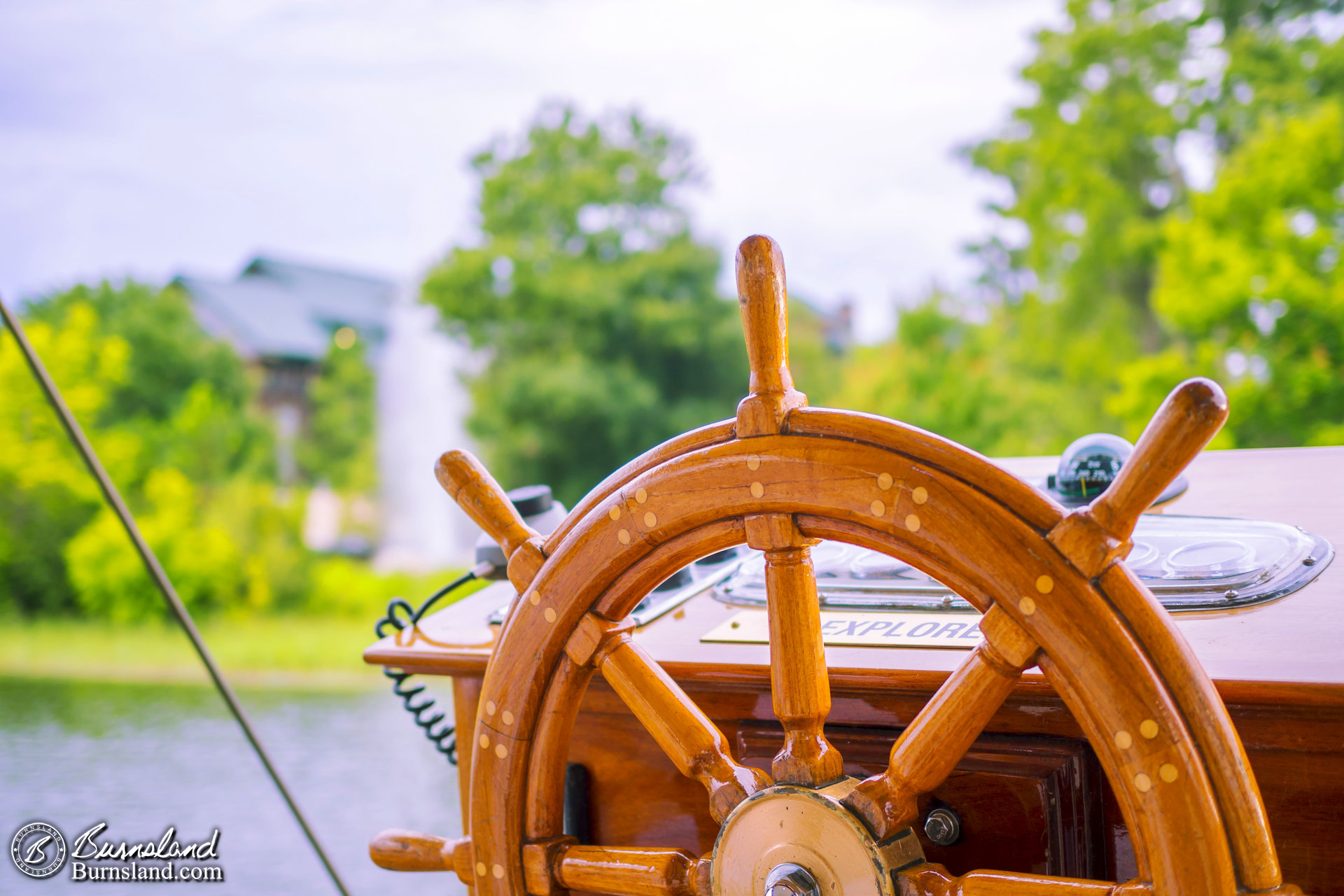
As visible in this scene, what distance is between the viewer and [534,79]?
7.75m

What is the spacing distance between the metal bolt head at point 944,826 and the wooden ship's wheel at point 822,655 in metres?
0.08

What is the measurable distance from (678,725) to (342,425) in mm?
6780

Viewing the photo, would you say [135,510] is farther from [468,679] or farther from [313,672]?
[468,679]

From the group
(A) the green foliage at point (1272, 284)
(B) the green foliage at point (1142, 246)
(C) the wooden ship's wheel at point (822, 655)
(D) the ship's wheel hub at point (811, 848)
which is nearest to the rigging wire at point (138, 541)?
(C) the wooden ship's wheel at point (822, 655)

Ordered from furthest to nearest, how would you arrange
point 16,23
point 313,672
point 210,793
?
point 16,23
point 313,672
point 210,793

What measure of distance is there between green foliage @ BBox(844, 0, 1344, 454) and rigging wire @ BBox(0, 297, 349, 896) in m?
4.26

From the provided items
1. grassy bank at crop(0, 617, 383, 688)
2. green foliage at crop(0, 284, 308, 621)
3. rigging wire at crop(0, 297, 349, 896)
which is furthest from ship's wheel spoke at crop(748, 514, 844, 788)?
green foliage at crop(0, 284, 308, 621)

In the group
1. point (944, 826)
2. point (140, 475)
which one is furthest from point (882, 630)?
point (140, 475)

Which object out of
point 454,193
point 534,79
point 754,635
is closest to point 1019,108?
point 534,79

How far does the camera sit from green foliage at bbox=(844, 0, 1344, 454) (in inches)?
172

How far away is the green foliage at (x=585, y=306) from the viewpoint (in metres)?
7.19

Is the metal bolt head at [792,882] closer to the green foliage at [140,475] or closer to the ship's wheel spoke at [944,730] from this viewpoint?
the ship's wheel spoke at [944,730]

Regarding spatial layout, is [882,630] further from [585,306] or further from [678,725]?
[585,306]

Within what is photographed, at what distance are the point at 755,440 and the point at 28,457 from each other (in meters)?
5.02
